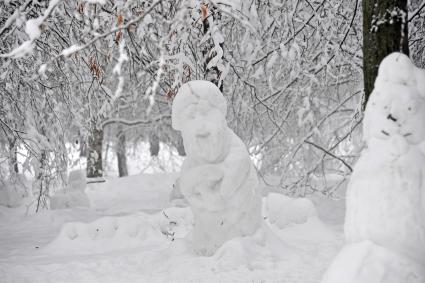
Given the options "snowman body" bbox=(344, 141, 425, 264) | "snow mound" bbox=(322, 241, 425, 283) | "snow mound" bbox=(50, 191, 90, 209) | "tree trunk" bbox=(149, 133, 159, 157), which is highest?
"tree trunk" bbox=(149, 133, 159, 157)

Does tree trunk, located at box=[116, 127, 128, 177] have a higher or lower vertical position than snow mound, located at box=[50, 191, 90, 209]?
higher

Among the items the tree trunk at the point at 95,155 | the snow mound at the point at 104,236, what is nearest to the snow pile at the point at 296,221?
the snow mound at the point at 104,236

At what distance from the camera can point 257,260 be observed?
5281mm

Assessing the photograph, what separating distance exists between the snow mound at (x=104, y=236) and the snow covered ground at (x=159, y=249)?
15 millimetres

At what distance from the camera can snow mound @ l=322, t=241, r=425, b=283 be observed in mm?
2691

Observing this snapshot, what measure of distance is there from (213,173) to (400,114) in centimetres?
289

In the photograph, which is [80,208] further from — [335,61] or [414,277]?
[414,277]

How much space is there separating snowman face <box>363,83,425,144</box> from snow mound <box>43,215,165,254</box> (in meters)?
5.07

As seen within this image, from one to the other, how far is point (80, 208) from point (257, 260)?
722 cm

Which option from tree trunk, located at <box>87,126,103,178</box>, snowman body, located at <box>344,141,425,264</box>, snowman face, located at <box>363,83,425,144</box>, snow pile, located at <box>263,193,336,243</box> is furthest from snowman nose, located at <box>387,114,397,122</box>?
tree trunk, located at <box>87,126,103,178</box>

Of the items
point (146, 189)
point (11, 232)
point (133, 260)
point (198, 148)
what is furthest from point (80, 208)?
point (198, 148)

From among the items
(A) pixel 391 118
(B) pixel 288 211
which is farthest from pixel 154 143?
(A) pixel 391 118

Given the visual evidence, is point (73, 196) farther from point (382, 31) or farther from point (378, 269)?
point (378, 269)

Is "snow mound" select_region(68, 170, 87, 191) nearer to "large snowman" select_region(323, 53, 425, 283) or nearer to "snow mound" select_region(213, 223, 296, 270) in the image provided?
"snow mound" select_region(213, 223, 296, 270)
